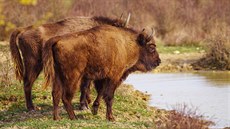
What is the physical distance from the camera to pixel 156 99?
19.0 meters

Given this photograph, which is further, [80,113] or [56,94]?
[80,113]

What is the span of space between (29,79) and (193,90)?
670cm

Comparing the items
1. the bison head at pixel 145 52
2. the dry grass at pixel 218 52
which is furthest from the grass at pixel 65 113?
the dry grass at pixel 218 52

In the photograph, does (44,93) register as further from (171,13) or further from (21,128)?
(171,13)

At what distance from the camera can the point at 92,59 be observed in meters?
14.1

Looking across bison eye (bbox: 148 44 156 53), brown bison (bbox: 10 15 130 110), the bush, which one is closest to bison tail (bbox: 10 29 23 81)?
brown bison (bbox: 10 15 130 110)

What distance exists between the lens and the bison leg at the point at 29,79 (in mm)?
15294

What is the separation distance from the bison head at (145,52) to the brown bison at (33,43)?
1.75ft

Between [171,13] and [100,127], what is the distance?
24.8 m

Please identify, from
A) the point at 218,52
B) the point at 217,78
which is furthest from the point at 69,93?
the point at 218,52

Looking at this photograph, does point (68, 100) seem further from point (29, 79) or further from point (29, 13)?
point (29, 13)

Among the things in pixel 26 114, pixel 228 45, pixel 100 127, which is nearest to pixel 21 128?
pixel 100 127

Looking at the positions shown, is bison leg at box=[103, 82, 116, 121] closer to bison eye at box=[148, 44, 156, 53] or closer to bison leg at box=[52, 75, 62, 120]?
bison leg at box=[52, 75, 62, 120]

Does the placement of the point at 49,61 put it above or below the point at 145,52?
above
